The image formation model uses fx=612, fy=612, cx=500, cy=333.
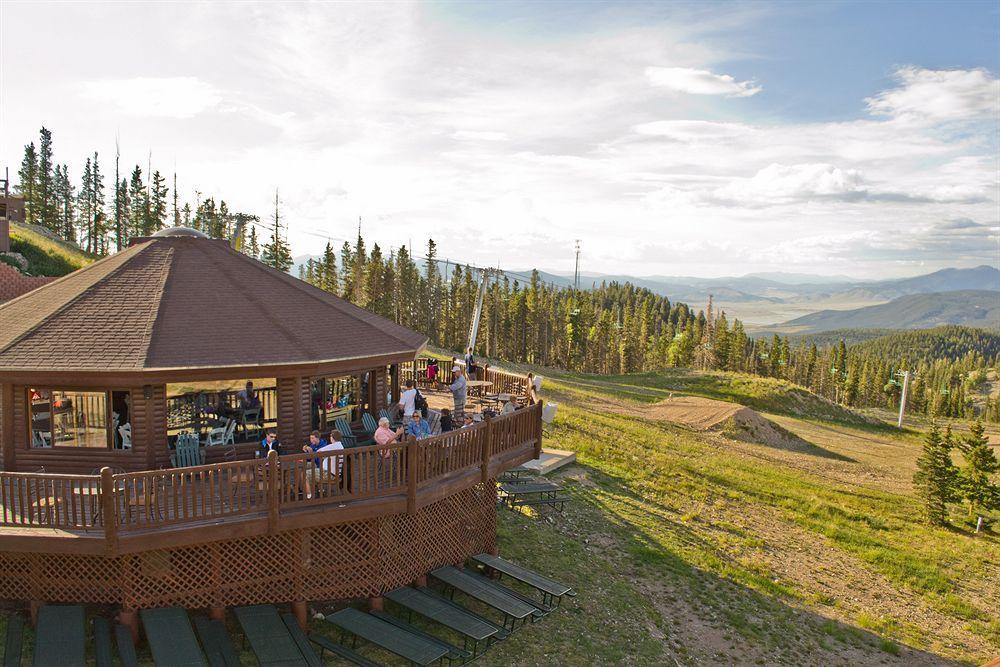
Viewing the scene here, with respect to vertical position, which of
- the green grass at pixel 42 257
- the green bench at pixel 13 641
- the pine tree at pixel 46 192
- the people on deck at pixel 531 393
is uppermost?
the pine tree at pixel 46 192

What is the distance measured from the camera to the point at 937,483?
28.4m

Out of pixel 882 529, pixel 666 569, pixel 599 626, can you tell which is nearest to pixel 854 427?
pixel 882 529

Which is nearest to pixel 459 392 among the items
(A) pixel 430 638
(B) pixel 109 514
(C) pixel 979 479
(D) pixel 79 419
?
(A) pixel 430 638

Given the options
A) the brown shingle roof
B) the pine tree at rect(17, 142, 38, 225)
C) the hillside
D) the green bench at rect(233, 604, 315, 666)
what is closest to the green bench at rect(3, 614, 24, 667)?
the green bench at rect(233, 604, 315, 666)

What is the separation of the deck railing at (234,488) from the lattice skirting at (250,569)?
0.93 meters

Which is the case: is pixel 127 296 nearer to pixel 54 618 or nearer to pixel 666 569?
pixel 54 618

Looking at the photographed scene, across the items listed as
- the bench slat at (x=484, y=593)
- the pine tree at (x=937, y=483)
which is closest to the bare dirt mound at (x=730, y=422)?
the pine tree at (x=937, y=483)

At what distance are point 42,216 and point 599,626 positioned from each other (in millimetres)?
90146

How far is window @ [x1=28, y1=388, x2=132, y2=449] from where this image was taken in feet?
41.3

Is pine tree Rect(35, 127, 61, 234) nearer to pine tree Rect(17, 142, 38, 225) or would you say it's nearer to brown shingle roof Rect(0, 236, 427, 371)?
pine tree Rect(17, 142, 38, 225)

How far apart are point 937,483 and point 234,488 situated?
3065 cm

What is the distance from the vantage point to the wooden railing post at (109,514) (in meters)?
9.66

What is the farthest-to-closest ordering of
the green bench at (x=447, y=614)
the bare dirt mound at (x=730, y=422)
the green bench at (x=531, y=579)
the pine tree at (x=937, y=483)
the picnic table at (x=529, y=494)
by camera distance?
the bare dirt mound at (x=730, y=422)
the pine tree at (x=937, y=483)
the picnic table at (x=529, y=494)
the green bench at (x=531, y=579)
the green bench at (x=447, y=614)

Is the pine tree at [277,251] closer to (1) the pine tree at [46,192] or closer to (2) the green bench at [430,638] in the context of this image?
(1) the pine tree at [46,192]
